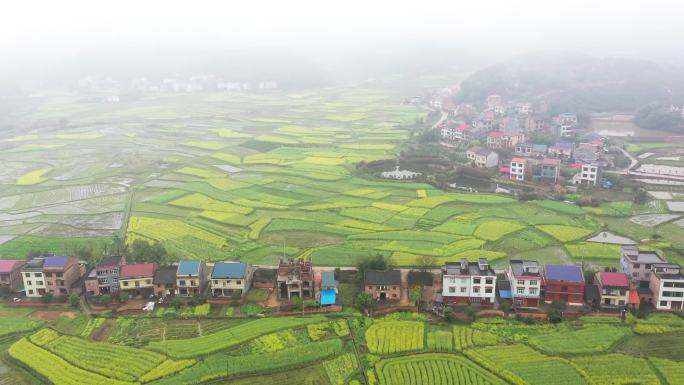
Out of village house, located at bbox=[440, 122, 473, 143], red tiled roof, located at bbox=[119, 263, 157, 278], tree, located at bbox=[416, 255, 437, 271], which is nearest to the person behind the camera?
red tiled roof, located at bbox=[119, 263, 157, 278]

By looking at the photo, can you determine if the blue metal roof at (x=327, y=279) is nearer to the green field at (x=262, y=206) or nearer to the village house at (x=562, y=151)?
the green field at (x=262, y=206)

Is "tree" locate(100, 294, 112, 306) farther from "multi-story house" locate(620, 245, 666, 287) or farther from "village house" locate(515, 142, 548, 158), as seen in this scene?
"village house" locate(515, 142, 548, 158)

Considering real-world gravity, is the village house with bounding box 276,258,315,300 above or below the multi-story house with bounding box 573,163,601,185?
below

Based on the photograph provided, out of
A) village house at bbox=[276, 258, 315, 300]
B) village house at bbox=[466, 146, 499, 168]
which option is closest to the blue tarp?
village house at bbox=[276, 258, 315, 300]

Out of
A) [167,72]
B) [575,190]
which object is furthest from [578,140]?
[167,72]

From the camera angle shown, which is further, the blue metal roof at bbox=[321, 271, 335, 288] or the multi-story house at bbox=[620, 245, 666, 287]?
the multi-story house at bbox=[620, 245, 666, 287]

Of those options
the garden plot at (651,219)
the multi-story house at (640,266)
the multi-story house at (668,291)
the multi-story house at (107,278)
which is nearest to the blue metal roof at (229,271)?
the multi-story house at (107,278)

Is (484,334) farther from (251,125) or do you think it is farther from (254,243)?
(251,125)
